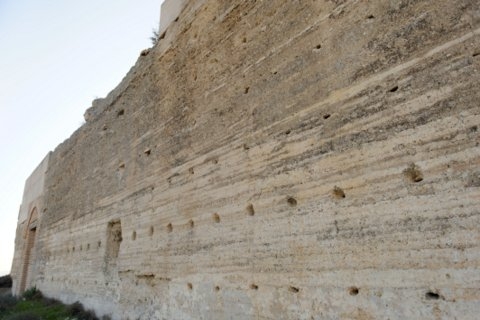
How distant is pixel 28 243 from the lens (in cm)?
1180

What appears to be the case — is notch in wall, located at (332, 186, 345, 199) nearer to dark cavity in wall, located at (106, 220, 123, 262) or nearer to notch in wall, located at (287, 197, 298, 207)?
notch in wall, located at (287, 197, 298, 207)

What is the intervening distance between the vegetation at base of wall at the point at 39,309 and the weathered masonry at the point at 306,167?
109 centimetres

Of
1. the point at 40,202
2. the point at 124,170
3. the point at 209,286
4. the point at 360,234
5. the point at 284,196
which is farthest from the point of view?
the point at 40,202

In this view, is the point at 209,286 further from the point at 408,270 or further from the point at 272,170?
the point at 408,270

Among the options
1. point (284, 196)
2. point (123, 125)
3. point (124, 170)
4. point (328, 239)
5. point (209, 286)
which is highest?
point (123, 125)

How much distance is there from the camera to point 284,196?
10.5 feet

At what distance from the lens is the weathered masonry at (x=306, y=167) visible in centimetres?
228

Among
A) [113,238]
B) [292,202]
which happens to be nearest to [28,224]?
[113,238]

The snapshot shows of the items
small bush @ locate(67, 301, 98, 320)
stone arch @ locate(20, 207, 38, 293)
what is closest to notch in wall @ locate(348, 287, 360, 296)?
small bush @ locate(67, 301, 98, 320)

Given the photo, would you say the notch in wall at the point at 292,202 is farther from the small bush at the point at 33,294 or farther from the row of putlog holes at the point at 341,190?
the small bush at the point at 33,294

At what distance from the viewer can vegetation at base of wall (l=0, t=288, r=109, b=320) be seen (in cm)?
645

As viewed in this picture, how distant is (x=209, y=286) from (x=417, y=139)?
8.25 feet

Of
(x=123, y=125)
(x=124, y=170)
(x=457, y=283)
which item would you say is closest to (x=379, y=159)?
(x=457, y=283)

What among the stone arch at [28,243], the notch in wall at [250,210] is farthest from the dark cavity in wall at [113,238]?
the stone arch at [28,243]
